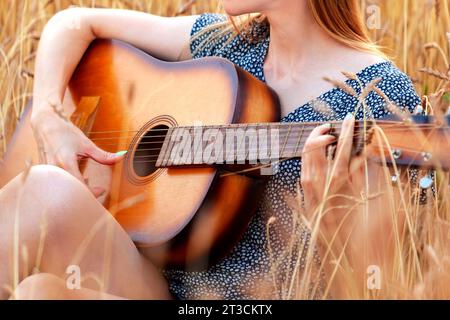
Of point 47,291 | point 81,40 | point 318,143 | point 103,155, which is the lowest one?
point 47,291

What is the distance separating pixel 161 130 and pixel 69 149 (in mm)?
224

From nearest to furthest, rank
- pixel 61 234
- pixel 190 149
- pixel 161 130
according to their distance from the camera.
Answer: pixel 61 234, pixel 190 149, pixel 161 130

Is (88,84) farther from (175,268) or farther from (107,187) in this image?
(175,268)

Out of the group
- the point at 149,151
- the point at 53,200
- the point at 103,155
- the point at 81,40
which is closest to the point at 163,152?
the point at 149,151

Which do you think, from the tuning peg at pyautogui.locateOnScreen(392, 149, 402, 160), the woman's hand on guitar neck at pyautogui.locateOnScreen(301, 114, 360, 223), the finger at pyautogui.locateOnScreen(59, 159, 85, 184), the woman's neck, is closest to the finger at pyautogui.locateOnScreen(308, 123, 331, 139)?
the woman's hand on guitar neck at pyautogui.locateOnScreen(301, 114, 360, 223)

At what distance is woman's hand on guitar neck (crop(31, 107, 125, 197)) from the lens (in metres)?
1.89

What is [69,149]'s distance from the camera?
1908mm

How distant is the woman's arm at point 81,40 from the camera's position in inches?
81.1

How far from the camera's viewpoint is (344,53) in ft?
5.97

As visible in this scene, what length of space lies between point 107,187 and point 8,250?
1.25ft

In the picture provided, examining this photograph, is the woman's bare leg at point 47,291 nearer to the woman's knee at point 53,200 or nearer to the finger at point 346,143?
the woman's knee at point 53,200

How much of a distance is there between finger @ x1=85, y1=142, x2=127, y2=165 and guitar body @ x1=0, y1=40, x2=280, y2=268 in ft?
0.05

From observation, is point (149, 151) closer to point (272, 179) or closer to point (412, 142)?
point (272, 179)

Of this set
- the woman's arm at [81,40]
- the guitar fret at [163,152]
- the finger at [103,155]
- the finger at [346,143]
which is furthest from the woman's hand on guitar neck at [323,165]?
the woman's arm at [81,40]
